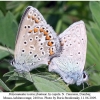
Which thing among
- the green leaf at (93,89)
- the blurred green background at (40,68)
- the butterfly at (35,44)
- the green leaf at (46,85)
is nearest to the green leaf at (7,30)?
the blurred green background at (40,68)

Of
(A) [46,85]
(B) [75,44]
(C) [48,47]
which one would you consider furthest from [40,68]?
(A) [46,85]

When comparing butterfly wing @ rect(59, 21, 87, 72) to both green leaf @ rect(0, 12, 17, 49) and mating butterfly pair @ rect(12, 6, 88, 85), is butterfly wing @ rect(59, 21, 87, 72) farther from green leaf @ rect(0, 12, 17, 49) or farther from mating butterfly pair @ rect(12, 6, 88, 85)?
green leaf @ rect(0, 12, 17, 49)

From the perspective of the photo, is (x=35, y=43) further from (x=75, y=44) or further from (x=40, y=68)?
(x=75, y=44)

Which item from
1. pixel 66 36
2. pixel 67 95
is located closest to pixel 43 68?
pixel 66 36

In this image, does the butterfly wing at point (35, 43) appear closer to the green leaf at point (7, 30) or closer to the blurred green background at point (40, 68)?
the blurred green background at point (40, 68)

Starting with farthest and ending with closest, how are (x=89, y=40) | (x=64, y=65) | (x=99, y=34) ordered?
(x=89, y=40)
(x=64, y=65)
(x=99, y=34)

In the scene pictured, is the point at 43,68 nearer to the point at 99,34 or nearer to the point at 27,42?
the point at 27,42

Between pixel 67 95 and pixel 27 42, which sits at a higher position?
pixel 27 42
